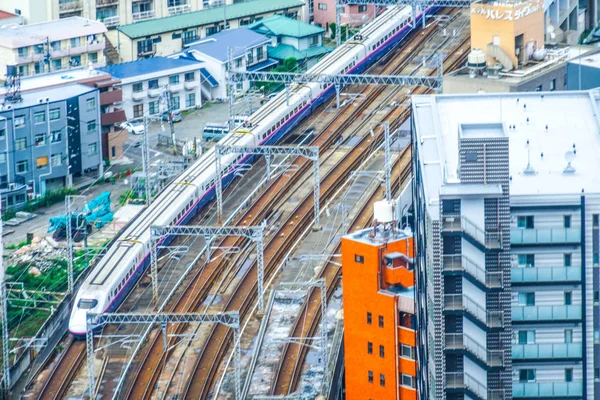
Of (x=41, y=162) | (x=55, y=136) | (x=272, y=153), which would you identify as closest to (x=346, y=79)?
(x=272, y=153)

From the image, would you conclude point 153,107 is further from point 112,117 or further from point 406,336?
point 406,336

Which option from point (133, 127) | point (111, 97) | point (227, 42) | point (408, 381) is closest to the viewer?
point (408, 381)

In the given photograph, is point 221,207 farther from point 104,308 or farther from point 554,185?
point 554,185

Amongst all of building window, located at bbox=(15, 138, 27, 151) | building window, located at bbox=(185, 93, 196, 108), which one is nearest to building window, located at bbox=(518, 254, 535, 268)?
building window, located at bbox=(15, 138, 27, 151)

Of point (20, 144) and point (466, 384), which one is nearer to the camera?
point (466, 384)

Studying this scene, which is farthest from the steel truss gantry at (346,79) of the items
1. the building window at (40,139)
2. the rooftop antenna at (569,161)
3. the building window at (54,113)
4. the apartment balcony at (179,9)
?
the rooftop antenna at (569,161)

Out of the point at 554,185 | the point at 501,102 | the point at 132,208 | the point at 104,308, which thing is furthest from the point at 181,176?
the point at 554,185
